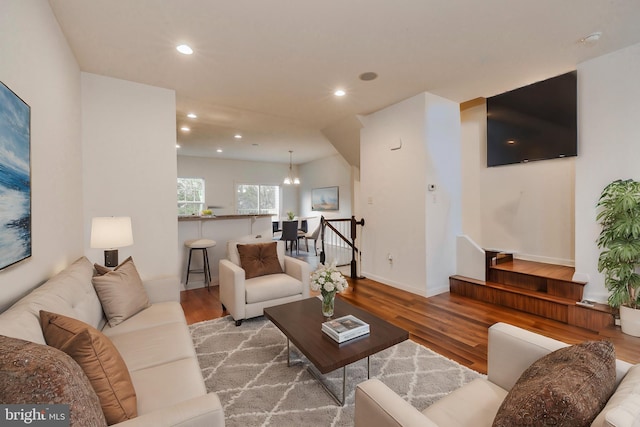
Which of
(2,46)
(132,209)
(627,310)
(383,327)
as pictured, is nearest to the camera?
(2,46)

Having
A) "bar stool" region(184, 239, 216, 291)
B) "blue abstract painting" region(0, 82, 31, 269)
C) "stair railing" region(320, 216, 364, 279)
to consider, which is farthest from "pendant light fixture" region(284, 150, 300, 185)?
"blue abstract painting" region(0, 82, 31, 269)

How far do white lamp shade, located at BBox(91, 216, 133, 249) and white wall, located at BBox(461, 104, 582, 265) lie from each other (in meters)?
4.86

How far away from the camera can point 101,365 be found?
1032mm

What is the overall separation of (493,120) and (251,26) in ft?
11.9

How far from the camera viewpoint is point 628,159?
2689 millimetres

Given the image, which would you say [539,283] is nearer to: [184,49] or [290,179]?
[184,49]

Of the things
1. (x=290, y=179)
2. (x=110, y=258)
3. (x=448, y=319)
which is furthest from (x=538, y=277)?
(x=290, y=179)

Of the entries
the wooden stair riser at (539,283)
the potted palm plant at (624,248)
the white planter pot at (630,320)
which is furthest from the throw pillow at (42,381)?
the wooden stair riser at (539,283)

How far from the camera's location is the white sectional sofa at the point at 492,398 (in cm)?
70

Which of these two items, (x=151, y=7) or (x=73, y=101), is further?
(x=73, y=101)

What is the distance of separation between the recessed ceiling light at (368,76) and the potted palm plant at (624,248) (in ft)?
8.38

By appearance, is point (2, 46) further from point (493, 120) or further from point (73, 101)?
point (493, 120)

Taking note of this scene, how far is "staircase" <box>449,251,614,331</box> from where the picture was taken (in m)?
2.75

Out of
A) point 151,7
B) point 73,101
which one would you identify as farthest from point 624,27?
point 73,101
